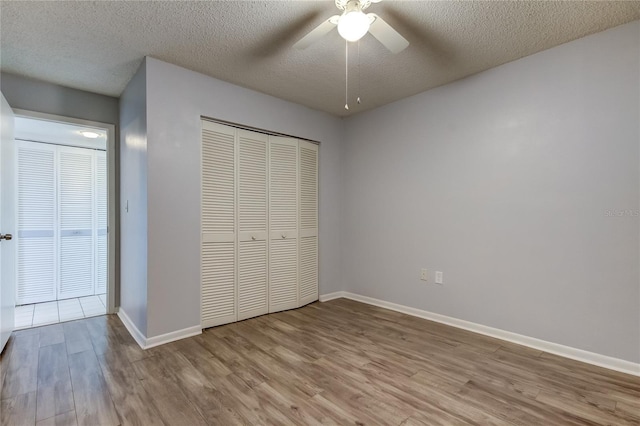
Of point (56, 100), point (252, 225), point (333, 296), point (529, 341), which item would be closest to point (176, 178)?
point (252, 225)

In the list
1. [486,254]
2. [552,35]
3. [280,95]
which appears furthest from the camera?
[280,95]

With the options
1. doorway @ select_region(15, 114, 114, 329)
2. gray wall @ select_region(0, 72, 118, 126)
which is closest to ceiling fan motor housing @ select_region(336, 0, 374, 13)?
gray wall @ select_region(0, 72, 118, 126)

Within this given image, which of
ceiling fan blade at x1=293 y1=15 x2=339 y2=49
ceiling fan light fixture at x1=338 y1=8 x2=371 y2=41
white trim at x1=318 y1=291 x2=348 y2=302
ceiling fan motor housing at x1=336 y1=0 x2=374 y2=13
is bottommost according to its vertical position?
white trim at x1=318 y1=291 x2=348 y2=302

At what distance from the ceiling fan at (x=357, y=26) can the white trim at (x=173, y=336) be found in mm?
2418

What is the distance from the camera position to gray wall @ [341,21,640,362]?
6.95ft

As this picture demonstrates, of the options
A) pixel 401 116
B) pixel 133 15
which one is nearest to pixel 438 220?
pixel 401 116

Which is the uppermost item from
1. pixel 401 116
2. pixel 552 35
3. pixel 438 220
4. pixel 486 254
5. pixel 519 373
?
pixel 552 35

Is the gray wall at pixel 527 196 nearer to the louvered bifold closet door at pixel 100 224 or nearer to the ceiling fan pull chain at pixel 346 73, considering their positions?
the ceiling fan pull chain at pixel 346 73

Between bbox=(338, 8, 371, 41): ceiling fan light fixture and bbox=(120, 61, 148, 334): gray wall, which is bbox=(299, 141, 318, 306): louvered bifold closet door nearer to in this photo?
bbox=(120, 61, 148, 334): gray wall

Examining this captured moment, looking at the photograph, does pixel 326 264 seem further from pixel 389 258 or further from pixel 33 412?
pixel 33 412

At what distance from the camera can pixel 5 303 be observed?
2480 mm

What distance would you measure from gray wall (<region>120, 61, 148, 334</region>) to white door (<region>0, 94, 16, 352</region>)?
0.83m

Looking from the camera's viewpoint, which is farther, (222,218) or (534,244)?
(222,218)

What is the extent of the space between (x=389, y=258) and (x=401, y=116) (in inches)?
62.6
